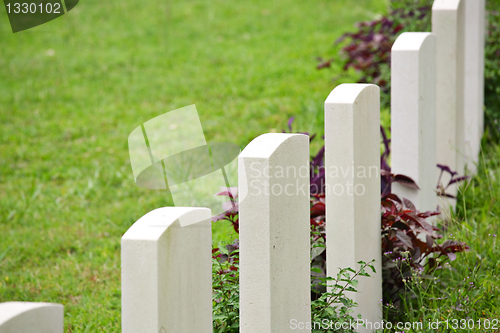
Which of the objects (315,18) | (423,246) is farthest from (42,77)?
(423,246)

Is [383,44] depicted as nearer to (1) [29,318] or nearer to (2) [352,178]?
(2) [352,178]

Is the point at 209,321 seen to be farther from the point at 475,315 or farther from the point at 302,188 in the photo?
the point at 475,315

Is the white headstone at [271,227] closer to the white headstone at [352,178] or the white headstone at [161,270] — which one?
the white headstone at [161,270]

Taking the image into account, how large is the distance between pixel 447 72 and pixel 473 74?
622 mm

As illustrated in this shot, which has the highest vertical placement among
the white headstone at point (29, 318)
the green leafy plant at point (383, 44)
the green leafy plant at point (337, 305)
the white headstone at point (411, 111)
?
the green leafy plant at point (383, 44)

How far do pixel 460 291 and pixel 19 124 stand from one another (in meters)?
4.53

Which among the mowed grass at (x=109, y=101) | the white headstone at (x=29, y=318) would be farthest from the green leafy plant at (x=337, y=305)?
the mowed grass at (x=109, y=101)

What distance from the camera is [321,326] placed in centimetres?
172

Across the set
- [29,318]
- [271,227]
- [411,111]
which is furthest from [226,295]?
[411,111]

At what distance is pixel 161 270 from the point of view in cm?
117

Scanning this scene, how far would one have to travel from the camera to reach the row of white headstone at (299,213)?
1191 millimetres

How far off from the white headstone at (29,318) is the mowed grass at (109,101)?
1.23 m

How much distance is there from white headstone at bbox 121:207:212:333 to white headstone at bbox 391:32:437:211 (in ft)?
4.36

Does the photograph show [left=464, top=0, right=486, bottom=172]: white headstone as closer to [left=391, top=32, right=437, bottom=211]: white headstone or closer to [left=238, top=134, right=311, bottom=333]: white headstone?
[left=391, top=32, right=437, bottom=211]: white headstone
